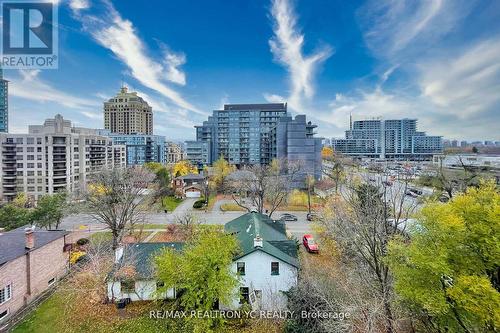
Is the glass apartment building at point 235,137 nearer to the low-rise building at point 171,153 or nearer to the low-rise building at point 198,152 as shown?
the low-rise building at point 198,152

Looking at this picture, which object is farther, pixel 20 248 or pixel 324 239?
pixel 324 239

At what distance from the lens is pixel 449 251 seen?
420 inches

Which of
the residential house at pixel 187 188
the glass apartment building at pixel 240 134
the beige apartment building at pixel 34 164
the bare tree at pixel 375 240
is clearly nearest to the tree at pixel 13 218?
the beige apartment building at pixel 34 164

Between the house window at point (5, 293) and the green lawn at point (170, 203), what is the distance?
26744 mm

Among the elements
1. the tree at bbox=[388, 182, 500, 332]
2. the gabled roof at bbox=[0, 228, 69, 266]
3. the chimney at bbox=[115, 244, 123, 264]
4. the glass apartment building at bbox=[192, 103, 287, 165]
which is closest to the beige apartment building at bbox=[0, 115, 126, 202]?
the gabled roof at bbox=[0, 228, 69, 266]

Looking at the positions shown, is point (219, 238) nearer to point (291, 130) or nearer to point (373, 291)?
point (373, 291)

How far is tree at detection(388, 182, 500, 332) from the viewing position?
9.55m

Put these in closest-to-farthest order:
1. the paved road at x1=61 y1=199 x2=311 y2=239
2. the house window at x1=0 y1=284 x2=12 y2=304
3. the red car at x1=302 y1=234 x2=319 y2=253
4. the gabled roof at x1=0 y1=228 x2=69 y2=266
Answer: the house window at x1=0 y1=284 x2=12 y2=304 < the gabled roof at x1=0 y1=228 x2=69 y2=266 < the red car at x1=302 y1=234 x2=319 y2=253 < the paved road at x1=61 y1=199 x2=311 y2=239

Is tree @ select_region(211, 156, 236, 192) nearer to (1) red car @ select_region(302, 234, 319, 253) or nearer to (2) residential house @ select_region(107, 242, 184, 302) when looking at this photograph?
(1) red car @ select_region(302, 234, 319, 253)

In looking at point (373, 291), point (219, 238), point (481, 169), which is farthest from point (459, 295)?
point (481, 169)

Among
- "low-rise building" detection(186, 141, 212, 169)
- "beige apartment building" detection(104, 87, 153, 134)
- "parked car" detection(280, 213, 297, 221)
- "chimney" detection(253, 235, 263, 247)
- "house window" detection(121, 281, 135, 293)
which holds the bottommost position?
"house window" detection(121, 281, 135, 293)

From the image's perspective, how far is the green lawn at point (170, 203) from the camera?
148 feet

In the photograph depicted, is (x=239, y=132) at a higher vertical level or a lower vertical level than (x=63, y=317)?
higher

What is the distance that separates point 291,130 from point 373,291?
46.7 m
